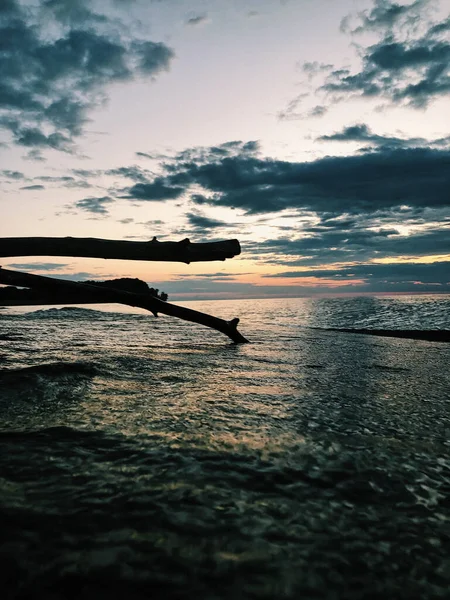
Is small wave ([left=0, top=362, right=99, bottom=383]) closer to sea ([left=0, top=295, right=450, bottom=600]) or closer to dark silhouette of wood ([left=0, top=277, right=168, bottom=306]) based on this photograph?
sea ([left=0, top=295, right=450, bottom=600])

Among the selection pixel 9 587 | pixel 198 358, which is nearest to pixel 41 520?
pixel 9 587

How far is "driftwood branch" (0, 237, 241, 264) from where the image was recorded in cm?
602


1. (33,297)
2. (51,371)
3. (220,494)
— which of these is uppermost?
(33,297)

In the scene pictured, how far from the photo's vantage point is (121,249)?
6.68 metres

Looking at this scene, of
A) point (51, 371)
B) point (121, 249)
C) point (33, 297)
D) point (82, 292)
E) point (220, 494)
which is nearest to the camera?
point (220, 494)

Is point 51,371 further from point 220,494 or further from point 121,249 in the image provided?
point 220,494

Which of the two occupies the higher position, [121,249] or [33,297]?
[121,249]

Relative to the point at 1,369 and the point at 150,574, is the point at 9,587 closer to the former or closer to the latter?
the point at 150,574

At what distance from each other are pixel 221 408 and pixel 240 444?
82cm

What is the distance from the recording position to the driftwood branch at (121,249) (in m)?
6.02

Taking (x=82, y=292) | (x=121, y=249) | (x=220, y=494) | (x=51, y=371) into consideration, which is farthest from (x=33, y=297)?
(x=220, y=494)

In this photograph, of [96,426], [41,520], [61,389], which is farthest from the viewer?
[61,389]

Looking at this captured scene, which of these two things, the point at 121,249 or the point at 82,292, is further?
the point at 82,292

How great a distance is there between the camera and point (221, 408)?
3.08m
